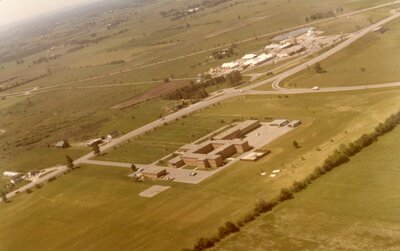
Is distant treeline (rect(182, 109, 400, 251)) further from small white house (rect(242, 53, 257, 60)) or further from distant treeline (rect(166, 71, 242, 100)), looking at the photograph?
small white house (rect(242, 53, 257, 60))

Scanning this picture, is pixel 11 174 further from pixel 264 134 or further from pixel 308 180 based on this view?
pixel 308 180

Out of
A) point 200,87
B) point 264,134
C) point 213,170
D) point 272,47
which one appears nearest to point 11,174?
point 213,170

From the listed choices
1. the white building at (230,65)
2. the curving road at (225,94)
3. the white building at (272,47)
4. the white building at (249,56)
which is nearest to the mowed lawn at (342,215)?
the curving road at (225,94)

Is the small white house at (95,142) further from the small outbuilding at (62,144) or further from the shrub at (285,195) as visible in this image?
the shrub at (285,195)

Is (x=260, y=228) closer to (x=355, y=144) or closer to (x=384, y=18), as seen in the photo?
(x=355, y=144)

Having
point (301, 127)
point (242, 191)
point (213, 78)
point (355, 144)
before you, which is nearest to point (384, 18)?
point (213, 78)

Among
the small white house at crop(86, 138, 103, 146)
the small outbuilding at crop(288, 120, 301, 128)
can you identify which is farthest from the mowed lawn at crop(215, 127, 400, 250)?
the small white house at crop(86, 138, 103, 146)
